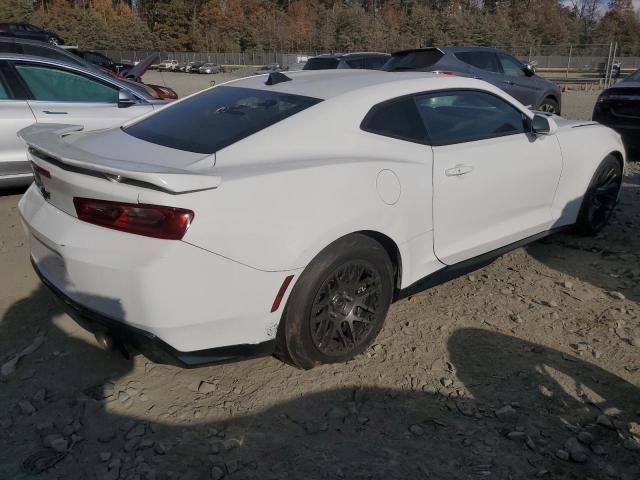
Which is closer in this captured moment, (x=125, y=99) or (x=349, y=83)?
(x=349, y=83)

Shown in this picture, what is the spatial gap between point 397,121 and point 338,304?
1.11 metres

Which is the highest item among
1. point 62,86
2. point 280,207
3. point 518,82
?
point 62,86

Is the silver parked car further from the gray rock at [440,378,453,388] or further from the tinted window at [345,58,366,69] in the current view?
the tinted window at [345,58,366,69]

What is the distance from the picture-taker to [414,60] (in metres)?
10.8

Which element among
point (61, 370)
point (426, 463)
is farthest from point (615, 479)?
point (61, 370)

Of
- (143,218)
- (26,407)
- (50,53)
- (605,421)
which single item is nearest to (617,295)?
(605,421)

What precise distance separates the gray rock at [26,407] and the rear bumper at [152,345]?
47cm

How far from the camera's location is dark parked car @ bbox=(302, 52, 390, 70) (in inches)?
529

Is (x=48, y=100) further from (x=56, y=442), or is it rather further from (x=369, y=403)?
(x=369, y=403)

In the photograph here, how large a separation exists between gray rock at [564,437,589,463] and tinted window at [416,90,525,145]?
175 centimetres

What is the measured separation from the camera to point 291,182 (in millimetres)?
2674

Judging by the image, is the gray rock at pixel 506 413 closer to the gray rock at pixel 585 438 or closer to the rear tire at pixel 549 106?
the gray rock at pixel 585 438

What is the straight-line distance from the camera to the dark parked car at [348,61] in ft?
44.1

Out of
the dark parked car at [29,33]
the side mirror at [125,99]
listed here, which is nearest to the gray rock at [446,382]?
the side mirror at [125,99]
